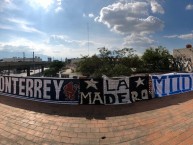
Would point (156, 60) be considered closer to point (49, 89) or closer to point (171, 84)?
point (171, 84)

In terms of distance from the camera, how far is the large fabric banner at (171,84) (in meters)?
9.02

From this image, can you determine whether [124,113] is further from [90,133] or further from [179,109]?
[179,109]

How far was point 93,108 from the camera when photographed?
7586 mm

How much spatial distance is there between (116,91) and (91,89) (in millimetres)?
1080

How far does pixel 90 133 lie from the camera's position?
5.66m

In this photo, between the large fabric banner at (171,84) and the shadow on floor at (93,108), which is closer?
the shadow on floor at (93,108)

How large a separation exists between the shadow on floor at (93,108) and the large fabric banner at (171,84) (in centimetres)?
53

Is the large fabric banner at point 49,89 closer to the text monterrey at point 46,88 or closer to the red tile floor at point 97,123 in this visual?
the text monterrey at point 46,88

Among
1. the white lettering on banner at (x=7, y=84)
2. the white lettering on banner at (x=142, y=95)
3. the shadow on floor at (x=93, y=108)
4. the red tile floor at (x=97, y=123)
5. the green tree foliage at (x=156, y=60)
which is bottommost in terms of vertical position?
the red tile floor at (x=97, y=123)

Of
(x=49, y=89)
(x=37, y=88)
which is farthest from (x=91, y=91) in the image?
(x=37, y=88)

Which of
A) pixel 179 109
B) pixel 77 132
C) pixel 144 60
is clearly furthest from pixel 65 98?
pixel 144 60

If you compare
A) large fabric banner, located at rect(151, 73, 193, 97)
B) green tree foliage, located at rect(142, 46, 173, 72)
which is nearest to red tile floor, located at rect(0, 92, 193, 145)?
large fabric banner, located at rect(151, 73, 193, 97)

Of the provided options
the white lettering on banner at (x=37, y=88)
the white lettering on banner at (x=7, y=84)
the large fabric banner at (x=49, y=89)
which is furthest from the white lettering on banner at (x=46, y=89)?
the white lettering on banner at (x=7, y=84)

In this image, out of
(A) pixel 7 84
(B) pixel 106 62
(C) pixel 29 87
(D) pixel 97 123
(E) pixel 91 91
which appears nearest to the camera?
(D) pixel 97 123
